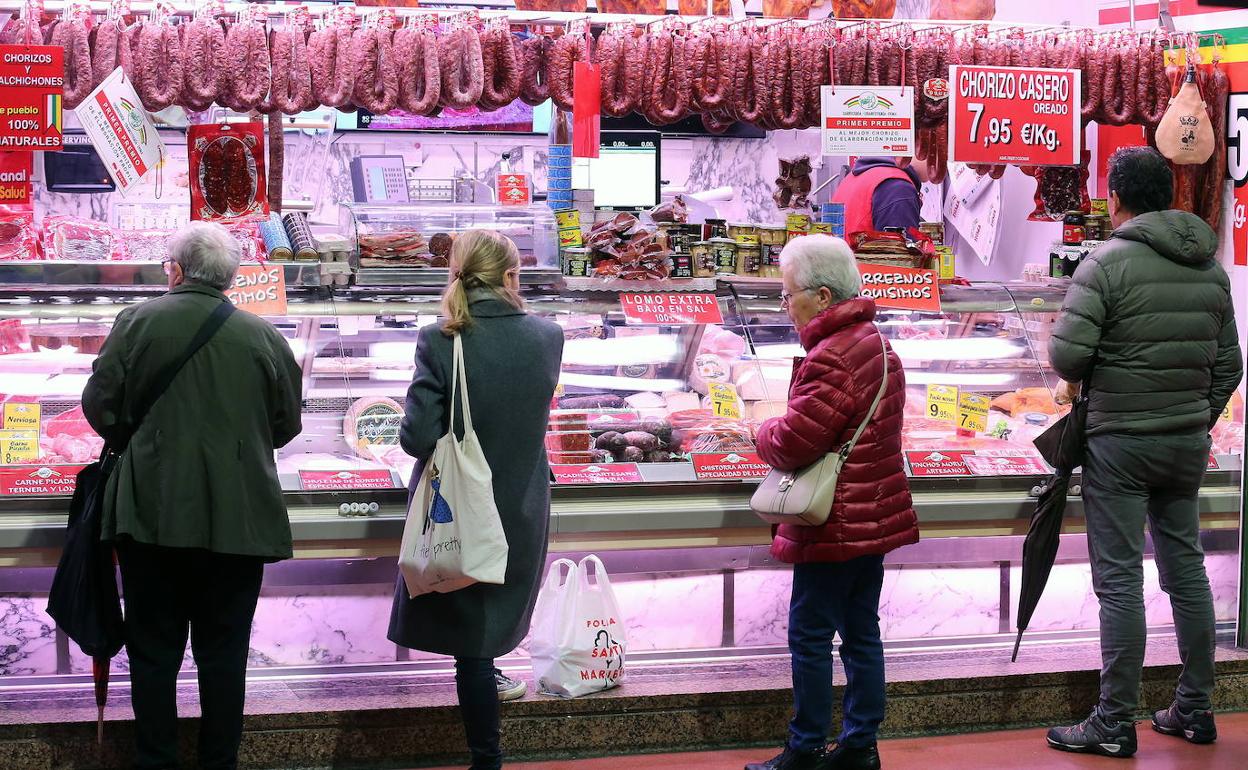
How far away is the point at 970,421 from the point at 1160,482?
864 millimetres

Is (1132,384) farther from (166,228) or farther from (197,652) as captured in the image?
(166,228)

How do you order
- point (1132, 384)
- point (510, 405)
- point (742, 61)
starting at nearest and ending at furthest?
1. point (510, 405)
2. point (1132, 384)
3. point (742, 61)

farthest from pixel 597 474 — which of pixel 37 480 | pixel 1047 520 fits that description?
pixel 37 480

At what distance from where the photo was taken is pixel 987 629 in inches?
187

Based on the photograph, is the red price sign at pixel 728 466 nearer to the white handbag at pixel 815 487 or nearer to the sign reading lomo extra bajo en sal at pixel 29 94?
the white handbag at pixel 815 487

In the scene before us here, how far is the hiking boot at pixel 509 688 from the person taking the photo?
400 cm

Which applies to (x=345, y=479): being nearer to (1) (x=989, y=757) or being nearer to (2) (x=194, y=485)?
(2) (x=194, y=485)

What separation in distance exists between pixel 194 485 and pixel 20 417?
1.05 metres

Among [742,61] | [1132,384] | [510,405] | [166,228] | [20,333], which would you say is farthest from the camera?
[742,61]

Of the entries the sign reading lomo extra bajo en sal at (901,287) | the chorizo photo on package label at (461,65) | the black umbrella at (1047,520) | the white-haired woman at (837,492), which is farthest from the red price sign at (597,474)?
the chorizo photo on package label at (461,65)

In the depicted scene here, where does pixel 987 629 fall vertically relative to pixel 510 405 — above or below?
below

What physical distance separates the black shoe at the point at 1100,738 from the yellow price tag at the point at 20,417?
339cm

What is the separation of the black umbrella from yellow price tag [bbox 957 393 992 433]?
519 millimetres

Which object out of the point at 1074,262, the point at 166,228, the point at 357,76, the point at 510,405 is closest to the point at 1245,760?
the point at 1074,262
